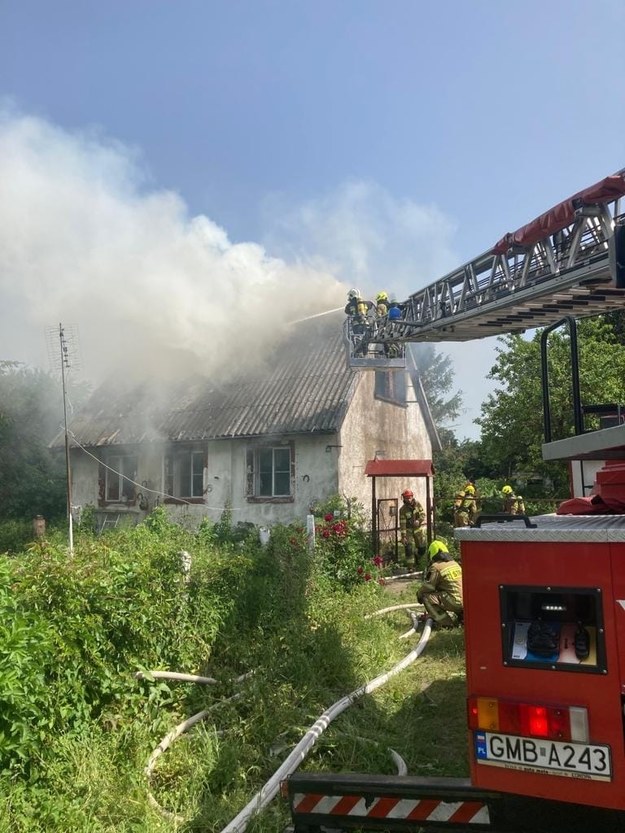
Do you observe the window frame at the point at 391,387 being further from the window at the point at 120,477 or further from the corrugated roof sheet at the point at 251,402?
the window at the point at 120,477

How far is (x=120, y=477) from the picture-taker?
62.3 ft

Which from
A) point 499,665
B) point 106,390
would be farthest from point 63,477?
point 499,665

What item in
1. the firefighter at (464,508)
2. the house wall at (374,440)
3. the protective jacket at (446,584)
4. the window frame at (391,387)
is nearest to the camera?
the protective jacket at (446,584)

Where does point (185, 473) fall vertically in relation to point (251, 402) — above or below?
below

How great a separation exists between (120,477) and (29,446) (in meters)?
6.04

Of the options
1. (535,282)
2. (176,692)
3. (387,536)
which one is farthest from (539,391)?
(176,692)

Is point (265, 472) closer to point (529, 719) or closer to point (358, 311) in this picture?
point (358, 311)

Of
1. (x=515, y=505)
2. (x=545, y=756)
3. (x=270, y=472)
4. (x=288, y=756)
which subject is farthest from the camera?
(x=270, y=472)

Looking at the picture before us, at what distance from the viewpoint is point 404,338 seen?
38.8 feet

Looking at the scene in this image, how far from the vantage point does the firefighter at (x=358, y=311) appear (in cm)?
1345

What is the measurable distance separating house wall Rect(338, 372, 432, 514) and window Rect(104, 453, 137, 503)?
269 inches

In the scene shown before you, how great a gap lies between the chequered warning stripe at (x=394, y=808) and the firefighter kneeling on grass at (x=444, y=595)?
4.66 metres

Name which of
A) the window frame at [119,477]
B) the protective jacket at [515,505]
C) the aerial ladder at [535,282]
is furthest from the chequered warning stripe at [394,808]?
the window frame at [119,477]

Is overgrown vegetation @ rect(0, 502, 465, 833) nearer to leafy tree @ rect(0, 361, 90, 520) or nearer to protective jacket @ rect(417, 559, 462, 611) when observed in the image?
protective jacket @ rect(417, 559, 462, 611)
